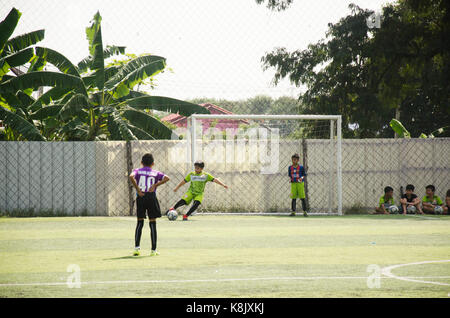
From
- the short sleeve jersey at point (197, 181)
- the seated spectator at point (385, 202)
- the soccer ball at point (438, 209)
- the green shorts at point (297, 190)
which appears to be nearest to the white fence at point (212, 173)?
the seated spectator at point (385, 202)

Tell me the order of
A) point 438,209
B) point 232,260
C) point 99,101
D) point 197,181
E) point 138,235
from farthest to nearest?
1. point 99,101
2. point 438,209
3. point 197,181
4. point 138,235
5. point 232,260

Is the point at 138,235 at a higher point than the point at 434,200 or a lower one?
lower

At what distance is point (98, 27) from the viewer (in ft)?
71.5

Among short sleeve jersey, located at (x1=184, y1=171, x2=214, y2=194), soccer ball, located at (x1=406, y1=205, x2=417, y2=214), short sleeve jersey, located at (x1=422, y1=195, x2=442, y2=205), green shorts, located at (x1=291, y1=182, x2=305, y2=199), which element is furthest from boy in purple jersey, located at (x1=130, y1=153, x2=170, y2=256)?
short sleeve jersey, located at (x1=422, y1=195, x2=442, y2=205)

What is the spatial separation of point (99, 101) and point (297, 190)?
326 inches

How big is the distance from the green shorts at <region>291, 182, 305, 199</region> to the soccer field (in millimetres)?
2651

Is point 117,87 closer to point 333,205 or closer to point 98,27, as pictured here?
point 98,27

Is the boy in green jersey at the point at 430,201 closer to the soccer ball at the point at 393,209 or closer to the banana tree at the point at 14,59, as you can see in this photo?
the soccer ball at the point at 393,209

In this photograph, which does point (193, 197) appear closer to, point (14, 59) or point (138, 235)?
point (138, 235)

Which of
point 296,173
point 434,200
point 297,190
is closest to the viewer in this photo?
point 296,173

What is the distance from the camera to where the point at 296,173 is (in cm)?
1884

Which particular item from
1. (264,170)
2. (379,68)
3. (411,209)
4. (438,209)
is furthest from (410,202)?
(379,68)

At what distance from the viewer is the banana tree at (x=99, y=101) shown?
21.0m

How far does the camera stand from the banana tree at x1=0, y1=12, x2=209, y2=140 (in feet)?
69.1
